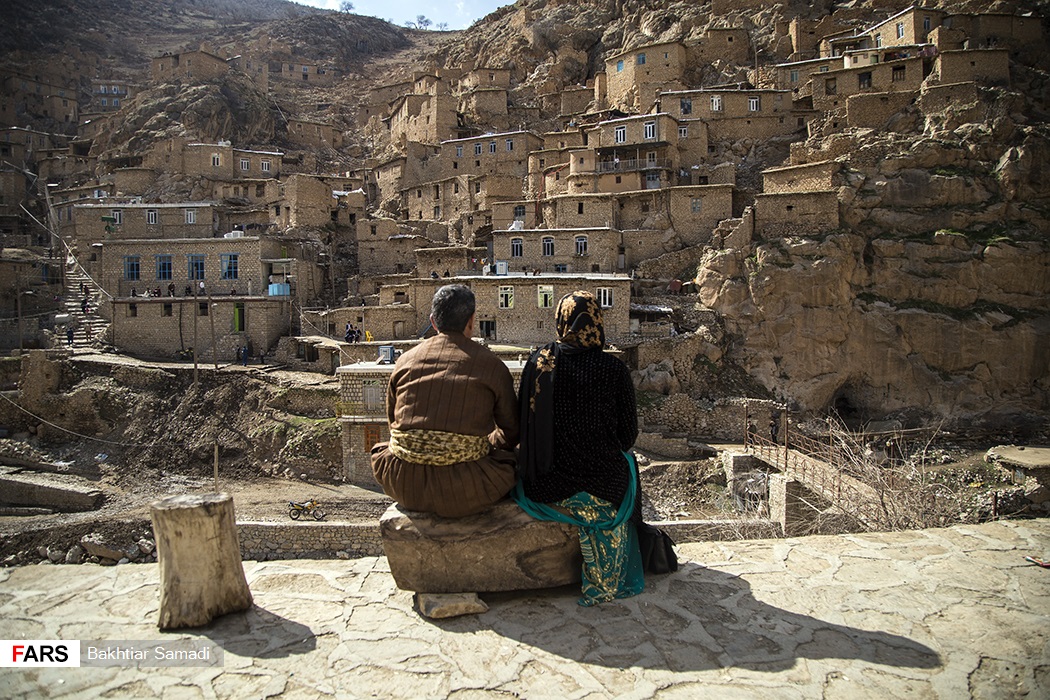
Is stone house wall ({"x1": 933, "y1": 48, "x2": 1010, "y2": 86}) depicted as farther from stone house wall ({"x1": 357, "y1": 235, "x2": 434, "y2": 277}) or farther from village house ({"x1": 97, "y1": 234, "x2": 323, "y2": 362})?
village house ({"x1": 97, "y1": 234, "x2": 323, "y2": 362})

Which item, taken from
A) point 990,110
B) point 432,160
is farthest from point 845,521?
point 432,160

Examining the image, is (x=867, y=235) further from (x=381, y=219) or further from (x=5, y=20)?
(x=5, y=20)

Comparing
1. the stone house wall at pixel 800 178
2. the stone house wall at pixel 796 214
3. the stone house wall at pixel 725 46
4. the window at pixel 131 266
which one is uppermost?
the stone house wall at pixel 725 46

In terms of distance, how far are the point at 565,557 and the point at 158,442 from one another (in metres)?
22.8

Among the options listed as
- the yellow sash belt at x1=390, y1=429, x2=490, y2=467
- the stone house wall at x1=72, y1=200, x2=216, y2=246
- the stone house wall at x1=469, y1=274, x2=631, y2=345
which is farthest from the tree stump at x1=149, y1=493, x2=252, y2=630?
the stone house wall at x1=72, y1=200, x2=216, y2=246

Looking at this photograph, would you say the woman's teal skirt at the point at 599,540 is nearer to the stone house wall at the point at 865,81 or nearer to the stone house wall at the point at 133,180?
the stone house wall at the point at 865,81

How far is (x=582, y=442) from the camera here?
14.2 ft

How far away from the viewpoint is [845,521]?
9555 millimetres

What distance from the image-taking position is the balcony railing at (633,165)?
33.5 meters

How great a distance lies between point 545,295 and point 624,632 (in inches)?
907

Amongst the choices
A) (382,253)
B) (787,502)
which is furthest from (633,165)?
(787,502)

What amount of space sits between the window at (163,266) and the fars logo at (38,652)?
1199 inches

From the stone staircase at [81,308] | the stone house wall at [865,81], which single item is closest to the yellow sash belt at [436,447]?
the stone staircase at [81,308]

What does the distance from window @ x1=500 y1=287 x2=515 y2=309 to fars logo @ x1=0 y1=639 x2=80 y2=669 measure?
77.1 ft
